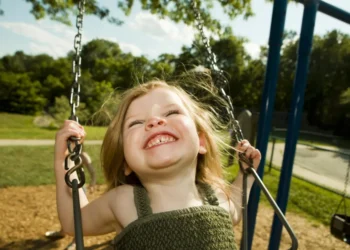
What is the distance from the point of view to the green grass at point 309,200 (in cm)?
501

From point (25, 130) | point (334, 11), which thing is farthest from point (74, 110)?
point (25, 130)

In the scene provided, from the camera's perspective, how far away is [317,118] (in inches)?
1000

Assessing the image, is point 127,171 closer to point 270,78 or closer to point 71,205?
point 71,205

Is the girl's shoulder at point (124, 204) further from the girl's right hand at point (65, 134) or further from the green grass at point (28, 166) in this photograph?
the green grass at point (28, 166)

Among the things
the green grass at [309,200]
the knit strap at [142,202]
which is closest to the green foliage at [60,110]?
the green grass at [309,200]

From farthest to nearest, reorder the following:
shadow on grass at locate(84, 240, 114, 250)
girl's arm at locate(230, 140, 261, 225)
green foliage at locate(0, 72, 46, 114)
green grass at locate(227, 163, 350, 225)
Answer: green foliage at locate(0, 72, 46, 114)
green grass at locate(227, 163, 350, 225)
shadow on grass at locate(84, 240, 114, 250)
girl's arm at locate(230, 140, 261, 225)

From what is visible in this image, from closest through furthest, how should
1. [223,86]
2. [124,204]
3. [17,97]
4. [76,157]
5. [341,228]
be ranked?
[76,157]
[124,204]
[223,86]
[341,228]
[17,97]

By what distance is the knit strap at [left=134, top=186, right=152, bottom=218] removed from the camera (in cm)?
127

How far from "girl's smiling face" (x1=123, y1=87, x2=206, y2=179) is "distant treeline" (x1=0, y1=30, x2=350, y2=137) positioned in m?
15.2

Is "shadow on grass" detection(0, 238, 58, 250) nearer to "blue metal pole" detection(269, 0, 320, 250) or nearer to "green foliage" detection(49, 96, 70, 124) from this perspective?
"blue metal pole" detection(269, 0, 320, 250)

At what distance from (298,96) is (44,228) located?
3.18 m

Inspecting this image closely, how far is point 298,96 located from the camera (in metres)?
2.06

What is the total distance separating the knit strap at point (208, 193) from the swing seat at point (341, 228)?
188 centimetres

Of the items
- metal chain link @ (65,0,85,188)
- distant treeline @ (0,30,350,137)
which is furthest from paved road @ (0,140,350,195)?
distant treeline @ (0,30,350,137)
